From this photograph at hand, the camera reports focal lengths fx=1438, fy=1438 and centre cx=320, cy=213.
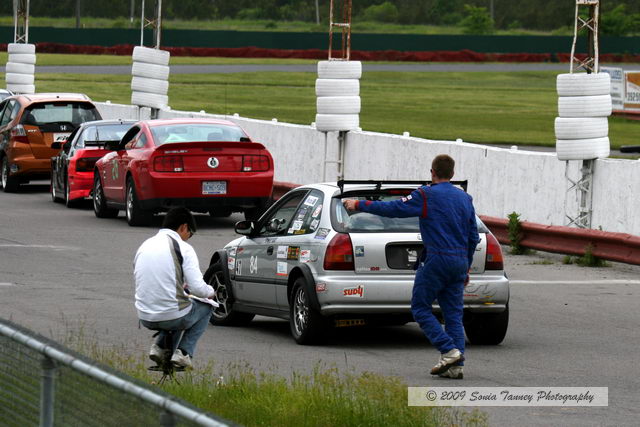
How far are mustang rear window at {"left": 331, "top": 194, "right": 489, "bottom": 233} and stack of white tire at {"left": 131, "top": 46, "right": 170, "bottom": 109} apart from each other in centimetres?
2193

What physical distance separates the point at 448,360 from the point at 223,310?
3.72m

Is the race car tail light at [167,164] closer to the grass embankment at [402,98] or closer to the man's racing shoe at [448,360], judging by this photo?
the man's racing shoe at [448,360]

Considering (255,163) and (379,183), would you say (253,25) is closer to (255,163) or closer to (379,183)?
(255,163)

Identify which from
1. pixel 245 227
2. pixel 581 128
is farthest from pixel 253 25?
pixel 245 227

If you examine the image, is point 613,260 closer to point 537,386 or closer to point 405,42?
point 537,386

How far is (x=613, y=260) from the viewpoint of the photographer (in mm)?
17969

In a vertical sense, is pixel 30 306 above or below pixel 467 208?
below

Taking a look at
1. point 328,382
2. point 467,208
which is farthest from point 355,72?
point 328,382

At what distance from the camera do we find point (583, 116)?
1955 centimetres

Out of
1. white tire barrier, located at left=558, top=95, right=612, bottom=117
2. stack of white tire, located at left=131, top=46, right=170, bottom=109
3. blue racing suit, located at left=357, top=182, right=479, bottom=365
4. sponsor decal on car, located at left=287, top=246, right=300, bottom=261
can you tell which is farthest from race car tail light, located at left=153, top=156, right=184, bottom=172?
stack of white tire, located at left=131, top=46, right=170, bottom=109

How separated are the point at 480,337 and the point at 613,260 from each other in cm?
622

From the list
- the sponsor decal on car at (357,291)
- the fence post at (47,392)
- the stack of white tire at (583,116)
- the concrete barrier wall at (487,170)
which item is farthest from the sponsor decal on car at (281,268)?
the stack of white tire at (583,116)

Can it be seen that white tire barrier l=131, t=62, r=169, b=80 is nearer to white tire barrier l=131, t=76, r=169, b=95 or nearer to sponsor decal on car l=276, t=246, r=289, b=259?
white tire barrier l=131, t=76, r=169, b=95

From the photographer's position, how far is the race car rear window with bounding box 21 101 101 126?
91.0ft
